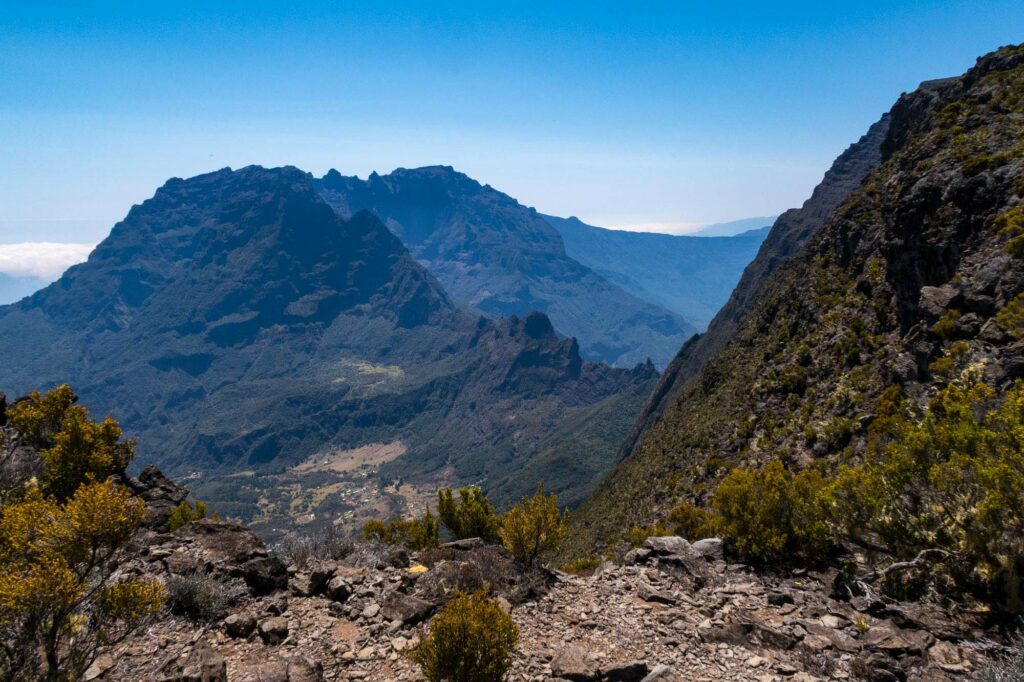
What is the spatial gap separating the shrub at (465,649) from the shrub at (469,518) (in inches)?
588

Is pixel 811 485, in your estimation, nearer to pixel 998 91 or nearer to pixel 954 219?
pixel 954 219

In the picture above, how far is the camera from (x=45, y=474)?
21172 millimetres

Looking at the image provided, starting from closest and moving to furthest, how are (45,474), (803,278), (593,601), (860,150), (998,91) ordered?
(593,601) < (45,474) < (998,91) < (803,278) < (860,150)

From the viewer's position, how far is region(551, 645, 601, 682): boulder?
11.0 meters

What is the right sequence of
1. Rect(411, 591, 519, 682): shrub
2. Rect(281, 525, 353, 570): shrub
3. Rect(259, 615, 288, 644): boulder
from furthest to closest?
Rect(281, 525, 353, 570): shrub, Rect(259, 615, 288, 644): boulder, Rect(411, 591, 519, 682): shrub

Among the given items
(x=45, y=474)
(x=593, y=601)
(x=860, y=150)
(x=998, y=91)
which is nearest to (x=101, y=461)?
(x=45, y=474)

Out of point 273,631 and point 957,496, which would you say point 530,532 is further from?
point 957,496

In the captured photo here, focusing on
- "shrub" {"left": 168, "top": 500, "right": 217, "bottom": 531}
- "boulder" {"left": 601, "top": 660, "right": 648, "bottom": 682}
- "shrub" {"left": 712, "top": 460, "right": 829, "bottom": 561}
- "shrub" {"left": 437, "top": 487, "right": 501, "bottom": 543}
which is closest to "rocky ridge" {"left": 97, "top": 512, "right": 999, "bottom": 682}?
"boulder" {"left": 601, "top": 660, "right": 648, "bottom": 682}

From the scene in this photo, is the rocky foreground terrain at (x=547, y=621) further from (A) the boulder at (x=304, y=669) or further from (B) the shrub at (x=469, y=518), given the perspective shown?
(B) the shrub at (x=469, y=518)

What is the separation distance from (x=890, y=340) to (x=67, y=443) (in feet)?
158

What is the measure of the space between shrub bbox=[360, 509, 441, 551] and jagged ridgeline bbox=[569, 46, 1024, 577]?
13.9m

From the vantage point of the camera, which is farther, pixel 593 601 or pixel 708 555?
pixel 708 555

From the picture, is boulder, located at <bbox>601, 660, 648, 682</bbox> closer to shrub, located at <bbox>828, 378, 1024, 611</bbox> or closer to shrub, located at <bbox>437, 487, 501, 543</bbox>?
shrub, located at <bbox>828, 378, 1024, 611</bbox>

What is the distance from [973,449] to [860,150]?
228234mm
